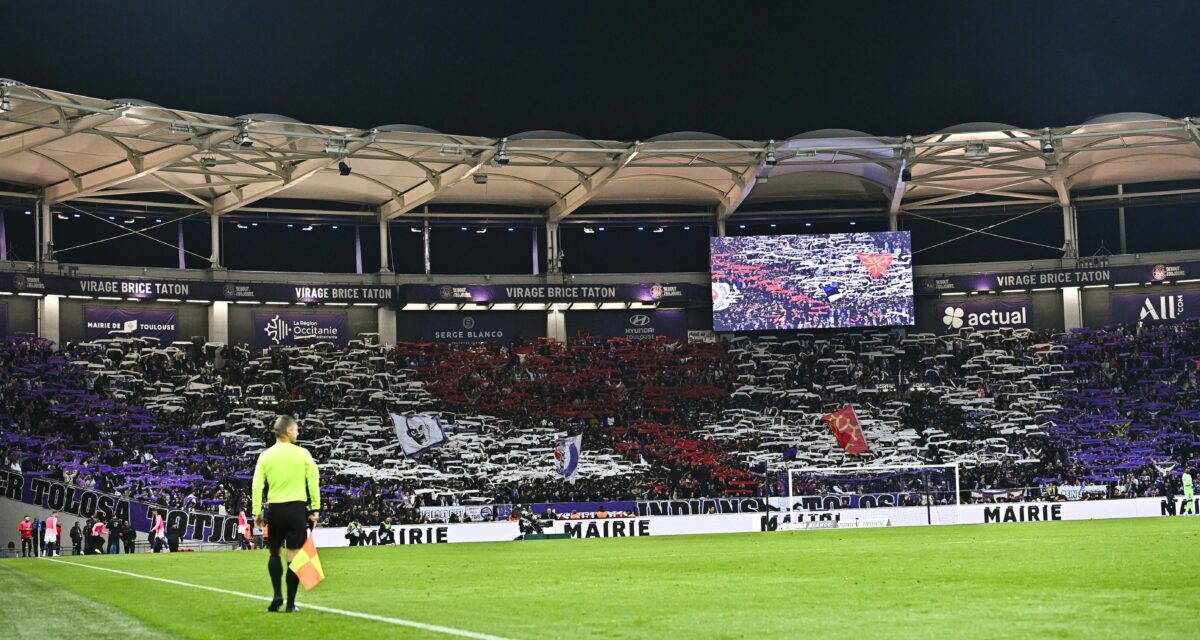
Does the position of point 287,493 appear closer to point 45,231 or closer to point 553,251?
point 45,231

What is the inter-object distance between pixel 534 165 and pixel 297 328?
15.7m

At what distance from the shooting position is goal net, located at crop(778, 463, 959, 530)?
44656mm

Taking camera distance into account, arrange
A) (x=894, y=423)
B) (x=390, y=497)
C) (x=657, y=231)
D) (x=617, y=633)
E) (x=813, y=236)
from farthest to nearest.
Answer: (x=657, y=231) < (x=813, y=236) < (x=894, y=423) < (x=390, y=497) < (x=617, y=633)

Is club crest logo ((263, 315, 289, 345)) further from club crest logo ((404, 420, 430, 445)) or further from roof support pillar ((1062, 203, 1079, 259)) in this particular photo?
roof support pillar ((1062, 203, 1079, 259))

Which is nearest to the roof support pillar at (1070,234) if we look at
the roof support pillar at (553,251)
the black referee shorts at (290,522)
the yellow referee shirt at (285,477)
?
the roof support pillar at (553,251)

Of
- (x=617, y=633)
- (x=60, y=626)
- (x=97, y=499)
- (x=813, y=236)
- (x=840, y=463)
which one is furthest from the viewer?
(x=813, y=236)

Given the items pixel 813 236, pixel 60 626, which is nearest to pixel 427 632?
pixel 60 626

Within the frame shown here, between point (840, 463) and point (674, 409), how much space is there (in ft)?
28.0

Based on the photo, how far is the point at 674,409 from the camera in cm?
5850

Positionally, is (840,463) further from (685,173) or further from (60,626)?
(60,626)

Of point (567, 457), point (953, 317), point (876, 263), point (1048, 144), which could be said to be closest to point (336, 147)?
point (567, 457)

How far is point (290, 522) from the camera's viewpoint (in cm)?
1266

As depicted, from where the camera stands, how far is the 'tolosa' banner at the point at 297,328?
62.0 meters

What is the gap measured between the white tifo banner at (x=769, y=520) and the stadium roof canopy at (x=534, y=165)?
14.1 m
